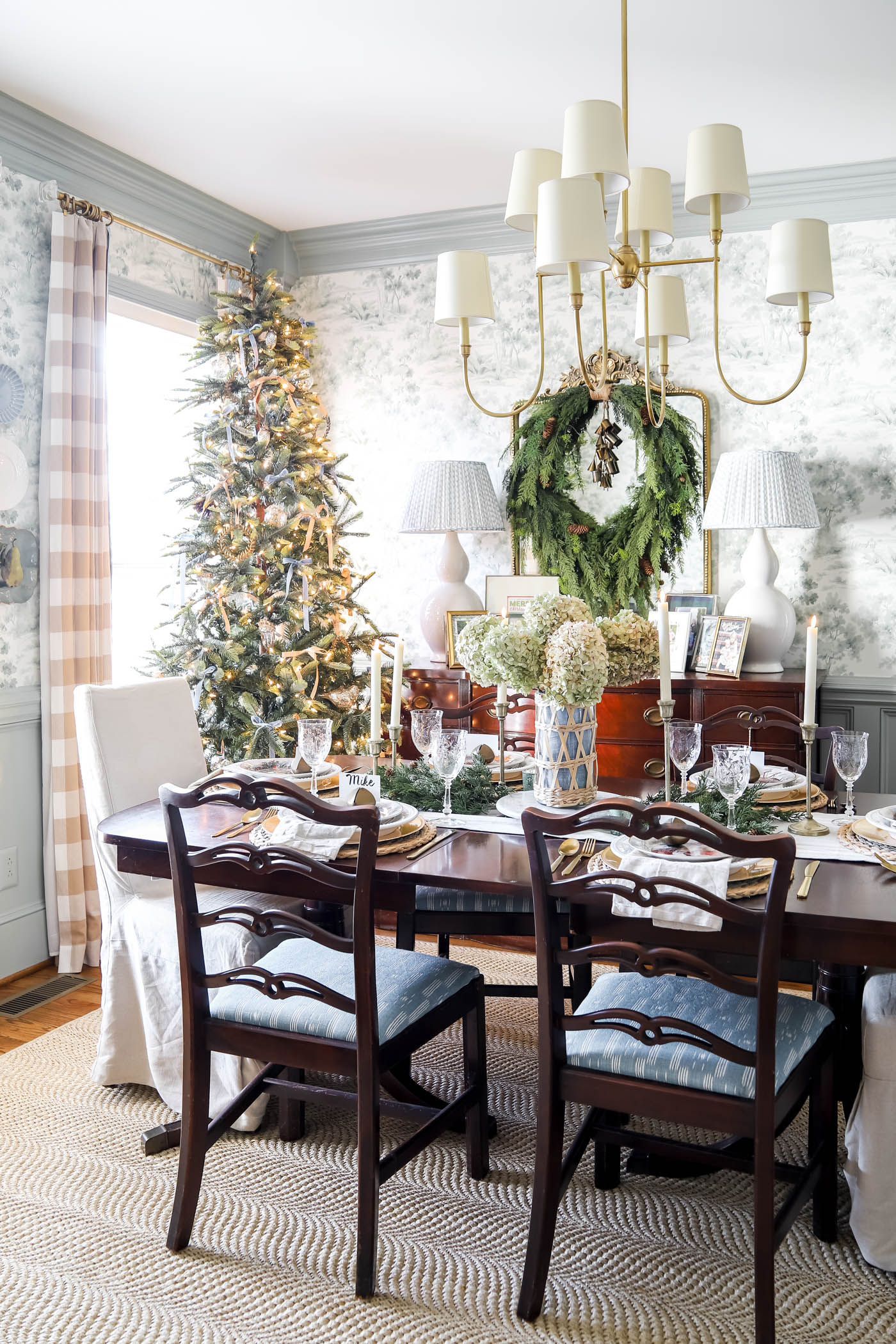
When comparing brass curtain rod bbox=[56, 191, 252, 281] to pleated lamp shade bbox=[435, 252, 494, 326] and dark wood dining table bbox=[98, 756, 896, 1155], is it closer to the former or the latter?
pleated lamp shade bbox=[435, 252, 494, 326]

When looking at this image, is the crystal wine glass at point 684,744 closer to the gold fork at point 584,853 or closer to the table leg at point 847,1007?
the gold fork at point 584,853

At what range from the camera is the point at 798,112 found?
11.8 ft

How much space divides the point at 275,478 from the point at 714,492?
5.55 ft

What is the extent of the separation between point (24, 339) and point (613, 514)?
2383 mm

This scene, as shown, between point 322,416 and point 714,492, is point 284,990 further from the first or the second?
point 322,416

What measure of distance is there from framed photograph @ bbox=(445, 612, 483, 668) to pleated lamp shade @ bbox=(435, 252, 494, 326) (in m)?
1.90

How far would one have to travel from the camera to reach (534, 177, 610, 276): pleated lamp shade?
209cm

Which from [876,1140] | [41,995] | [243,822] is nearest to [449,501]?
[243,822]

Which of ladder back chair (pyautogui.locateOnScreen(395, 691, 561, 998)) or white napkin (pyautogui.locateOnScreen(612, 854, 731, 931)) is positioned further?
ladder back chair (pyautogui.locateOnScreen(395, 691, 561, 998))

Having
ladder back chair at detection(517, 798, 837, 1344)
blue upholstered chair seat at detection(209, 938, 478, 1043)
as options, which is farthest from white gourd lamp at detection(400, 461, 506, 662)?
ladder back chair at detection(517, 798, 837, 1344)

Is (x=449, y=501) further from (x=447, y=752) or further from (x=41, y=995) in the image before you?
(x=41, y=995)

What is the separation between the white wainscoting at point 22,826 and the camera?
356cm

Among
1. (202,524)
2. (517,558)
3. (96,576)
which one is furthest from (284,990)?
(517,558)

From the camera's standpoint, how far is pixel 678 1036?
1771 millimetres
